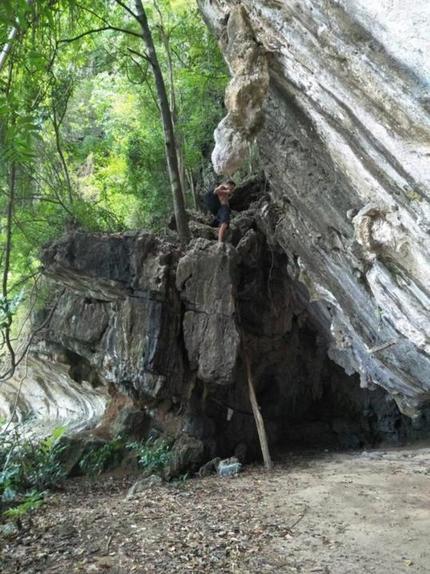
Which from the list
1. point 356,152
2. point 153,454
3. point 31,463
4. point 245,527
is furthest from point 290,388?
point 356,152

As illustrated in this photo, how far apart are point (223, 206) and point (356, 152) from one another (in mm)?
5622

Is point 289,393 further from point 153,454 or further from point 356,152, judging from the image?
point 356,152

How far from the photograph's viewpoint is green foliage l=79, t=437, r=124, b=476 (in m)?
10.1

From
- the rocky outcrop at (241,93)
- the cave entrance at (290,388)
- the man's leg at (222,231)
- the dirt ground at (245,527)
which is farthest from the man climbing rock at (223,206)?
the dirt ground at (245,527)

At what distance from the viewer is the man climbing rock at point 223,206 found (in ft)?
31.0

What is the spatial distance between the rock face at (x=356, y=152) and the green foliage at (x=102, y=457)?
5.36 metres

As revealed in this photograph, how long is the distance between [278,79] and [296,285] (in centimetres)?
584

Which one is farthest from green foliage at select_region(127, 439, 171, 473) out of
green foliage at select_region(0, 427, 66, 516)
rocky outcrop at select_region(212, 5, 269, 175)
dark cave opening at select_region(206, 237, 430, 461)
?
rocky outcrop at select_region(212, 5, 269, 175)

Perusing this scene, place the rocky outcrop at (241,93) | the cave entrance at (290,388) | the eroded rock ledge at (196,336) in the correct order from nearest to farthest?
the rocky outcrop at (241,93), the eroded rock ledge at (196,336), the cave entrance at (290,388)

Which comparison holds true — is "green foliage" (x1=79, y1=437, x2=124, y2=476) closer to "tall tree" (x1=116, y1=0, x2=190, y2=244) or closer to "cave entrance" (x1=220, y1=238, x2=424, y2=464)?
"cave entrance" (x1=220, y1=238, x2=424, y2=464)

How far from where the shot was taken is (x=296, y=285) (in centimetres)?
1049

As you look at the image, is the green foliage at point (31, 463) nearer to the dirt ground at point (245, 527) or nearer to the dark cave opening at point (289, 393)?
the dirt ground at point (245, 527)

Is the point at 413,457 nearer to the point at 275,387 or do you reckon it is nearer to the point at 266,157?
the point at 275,387

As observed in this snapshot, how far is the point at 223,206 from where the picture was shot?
9836 millimetres
